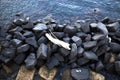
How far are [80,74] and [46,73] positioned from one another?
38 centimetres

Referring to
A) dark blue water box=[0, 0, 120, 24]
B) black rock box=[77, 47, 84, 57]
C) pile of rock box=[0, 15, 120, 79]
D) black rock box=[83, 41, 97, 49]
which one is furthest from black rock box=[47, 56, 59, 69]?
dark blue water box=[0, 0, 120, 24]

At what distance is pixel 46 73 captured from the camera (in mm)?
2447

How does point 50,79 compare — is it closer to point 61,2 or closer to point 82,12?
Result: point 82,12

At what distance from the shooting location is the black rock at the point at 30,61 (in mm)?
2410

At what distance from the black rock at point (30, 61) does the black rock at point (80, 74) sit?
44 centimetres

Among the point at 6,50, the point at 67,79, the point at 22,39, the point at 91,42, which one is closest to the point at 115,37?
the point at 91,42

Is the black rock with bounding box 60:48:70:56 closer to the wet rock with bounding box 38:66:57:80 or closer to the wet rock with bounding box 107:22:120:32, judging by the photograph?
the wet rock with bounding box 38:66:57:80

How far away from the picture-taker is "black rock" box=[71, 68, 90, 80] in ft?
7.87

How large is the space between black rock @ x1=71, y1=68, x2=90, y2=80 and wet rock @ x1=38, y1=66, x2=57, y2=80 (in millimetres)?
217

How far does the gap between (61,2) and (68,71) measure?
137 cm

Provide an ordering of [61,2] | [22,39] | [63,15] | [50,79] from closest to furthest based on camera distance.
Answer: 1. [50,79]
2. [22,39]
3. [63,15]
4. [61,2]

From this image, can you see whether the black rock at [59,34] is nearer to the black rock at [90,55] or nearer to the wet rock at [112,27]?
the black rock at [90,55]

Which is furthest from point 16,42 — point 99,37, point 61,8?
point 61,8

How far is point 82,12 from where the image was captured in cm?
323
